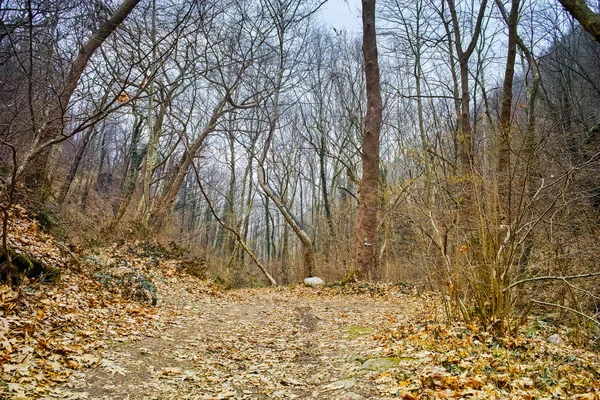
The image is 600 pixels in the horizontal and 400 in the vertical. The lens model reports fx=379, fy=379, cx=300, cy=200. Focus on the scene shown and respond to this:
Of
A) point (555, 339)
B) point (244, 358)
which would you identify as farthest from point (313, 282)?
point (555, 339)

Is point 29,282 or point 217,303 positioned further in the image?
point 217,303

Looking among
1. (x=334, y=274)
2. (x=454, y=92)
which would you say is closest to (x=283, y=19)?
(x=454, y=92)

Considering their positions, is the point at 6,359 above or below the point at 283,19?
below

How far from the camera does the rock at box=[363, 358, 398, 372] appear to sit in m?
3.55

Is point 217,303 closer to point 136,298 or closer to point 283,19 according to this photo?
point 136,298

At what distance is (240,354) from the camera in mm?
4547

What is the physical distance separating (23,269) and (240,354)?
2.90 m

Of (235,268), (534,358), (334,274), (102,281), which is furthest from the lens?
(235,268)

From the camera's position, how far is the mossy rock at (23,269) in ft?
14.4

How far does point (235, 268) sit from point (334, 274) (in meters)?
5.26

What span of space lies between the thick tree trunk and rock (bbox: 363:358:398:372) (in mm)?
6781

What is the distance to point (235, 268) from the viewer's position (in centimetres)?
1788

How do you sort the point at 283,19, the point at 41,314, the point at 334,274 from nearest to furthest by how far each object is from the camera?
the point at 41,314 < the point at 283,19 < the point at 334,274

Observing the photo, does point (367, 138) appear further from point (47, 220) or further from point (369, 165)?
point (47, 220)
